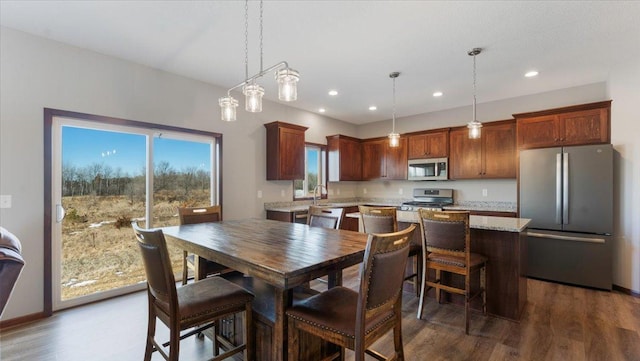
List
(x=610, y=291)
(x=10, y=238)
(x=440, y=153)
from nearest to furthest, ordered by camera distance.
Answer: (x=10, y=238) → (x=610, y=291) → (x=440, y=153)

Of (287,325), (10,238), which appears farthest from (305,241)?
(10,238)

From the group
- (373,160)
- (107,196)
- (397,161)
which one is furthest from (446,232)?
(373,160)

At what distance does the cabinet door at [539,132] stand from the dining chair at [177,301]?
4362 millimetres

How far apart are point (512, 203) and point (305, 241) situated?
174 inches

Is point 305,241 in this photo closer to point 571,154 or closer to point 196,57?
point 196,57

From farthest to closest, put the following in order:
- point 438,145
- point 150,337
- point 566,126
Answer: point 438,145, point 566,126, point 150,337

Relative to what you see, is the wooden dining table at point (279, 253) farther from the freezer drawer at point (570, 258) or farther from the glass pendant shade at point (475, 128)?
the freezer drawer at point (570, 258)

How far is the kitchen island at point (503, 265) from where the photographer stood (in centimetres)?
267

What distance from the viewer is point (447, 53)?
3.17m

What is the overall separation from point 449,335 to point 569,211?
2.58 meters

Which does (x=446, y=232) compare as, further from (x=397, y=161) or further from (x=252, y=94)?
(x=397, y=161)

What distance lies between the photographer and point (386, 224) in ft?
9.51

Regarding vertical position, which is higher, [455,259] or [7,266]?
[7,266]

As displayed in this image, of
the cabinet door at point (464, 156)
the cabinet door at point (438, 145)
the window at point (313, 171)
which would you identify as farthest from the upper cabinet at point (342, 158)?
the cabinet door at point (464, 156)
